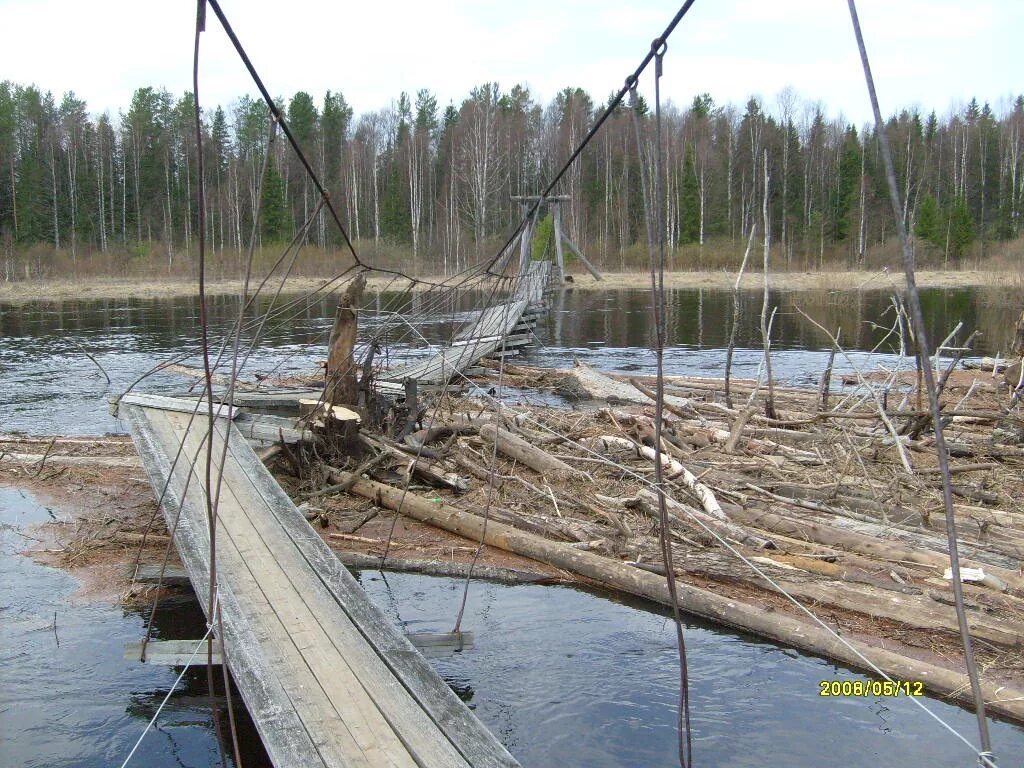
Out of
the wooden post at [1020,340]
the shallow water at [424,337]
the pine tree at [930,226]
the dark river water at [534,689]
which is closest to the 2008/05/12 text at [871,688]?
the dark river water at [534,689]

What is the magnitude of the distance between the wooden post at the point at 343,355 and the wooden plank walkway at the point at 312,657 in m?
2.57

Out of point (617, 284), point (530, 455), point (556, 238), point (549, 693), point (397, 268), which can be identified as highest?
point (556, 238)

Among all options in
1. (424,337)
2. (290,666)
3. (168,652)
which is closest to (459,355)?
(424,337)

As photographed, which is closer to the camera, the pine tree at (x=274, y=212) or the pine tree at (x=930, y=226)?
the pine tree at (x=930, y=226)

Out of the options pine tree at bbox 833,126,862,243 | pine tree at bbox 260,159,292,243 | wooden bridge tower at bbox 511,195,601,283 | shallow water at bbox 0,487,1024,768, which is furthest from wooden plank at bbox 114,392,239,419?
pine tree at bbox 833,126,862,243

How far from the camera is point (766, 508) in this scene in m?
7.39

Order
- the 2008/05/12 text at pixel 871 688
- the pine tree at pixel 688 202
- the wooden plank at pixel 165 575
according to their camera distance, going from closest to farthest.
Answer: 1. the 2008/05/12 text at pixel 871 688
2. the wooden plank at pixel 165 575
3. the pine tree at pixel 688 202

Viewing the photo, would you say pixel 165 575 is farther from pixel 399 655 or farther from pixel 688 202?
pixel 688 202

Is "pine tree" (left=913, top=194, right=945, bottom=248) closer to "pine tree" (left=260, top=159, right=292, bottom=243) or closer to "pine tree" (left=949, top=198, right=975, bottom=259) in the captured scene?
"pine tree" (left=949, top=198, right=975, bottom=259)

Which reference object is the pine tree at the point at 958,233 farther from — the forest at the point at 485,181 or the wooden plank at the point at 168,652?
the wooden plank at the point at 168,652

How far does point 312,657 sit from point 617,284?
128 ft

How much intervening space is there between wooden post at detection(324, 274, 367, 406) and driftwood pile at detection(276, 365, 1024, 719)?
483 millimetres

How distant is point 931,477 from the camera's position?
808 cm

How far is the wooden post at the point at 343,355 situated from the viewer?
343 inches
